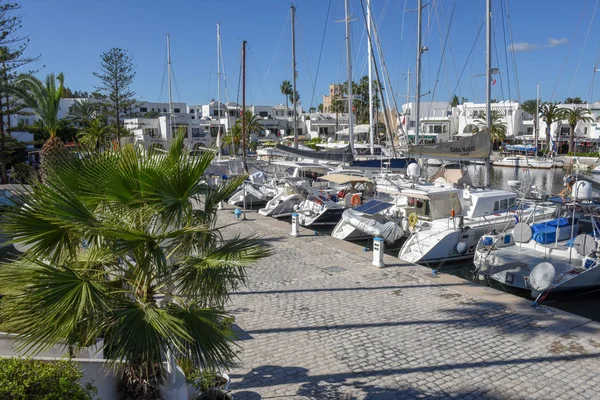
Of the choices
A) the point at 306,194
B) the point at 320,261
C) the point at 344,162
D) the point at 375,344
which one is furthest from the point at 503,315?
the point at 344,162

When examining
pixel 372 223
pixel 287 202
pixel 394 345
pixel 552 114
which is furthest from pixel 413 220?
pixel 552 114

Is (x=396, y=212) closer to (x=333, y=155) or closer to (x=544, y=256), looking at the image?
(x=544, y=256)

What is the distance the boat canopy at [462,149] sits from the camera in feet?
65.7

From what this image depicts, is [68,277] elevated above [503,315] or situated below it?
above

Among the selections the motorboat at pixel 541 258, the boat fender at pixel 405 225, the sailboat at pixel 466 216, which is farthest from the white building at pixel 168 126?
the motorboat at pixel 541 258

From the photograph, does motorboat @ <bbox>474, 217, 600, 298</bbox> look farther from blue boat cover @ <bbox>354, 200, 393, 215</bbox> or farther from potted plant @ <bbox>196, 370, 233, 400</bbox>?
potted plant @ <bbox>196, 370, 233, 400</bbox>

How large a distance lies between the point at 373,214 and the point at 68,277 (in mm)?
14720

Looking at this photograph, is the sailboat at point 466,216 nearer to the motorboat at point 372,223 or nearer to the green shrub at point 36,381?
the motorboat at point 372,223

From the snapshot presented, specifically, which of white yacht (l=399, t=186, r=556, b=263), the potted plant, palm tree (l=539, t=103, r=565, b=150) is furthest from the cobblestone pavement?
palm tree (l=539, t=103, r=565, b=150)

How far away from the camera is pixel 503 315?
1030 cm

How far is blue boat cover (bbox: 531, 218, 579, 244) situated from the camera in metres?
15.0

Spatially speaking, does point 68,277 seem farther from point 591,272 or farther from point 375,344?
point 591,272

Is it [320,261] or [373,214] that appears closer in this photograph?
[320,261]

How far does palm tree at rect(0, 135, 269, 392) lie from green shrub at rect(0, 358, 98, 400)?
189mm
